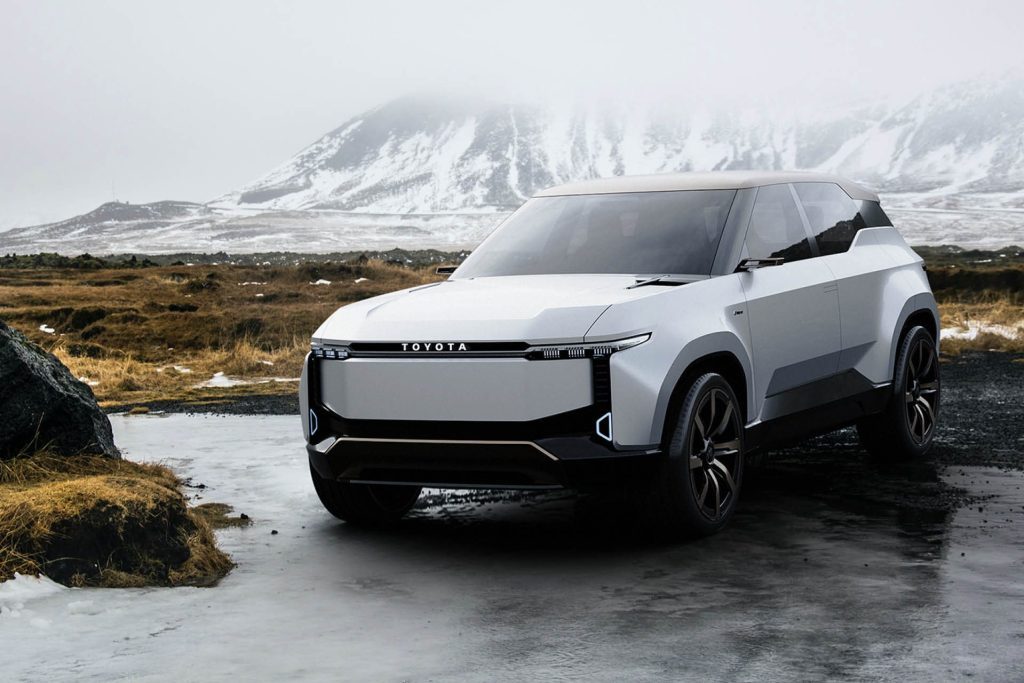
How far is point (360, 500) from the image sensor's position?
7.87 metres

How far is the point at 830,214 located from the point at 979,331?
49.0 ft

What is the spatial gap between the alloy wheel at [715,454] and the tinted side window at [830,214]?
1862 millimetres

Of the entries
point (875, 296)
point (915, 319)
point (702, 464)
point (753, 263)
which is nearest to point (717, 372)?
point (702, 464)

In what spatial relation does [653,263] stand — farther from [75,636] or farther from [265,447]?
[265,447]

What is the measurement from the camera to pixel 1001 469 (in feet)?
31.8

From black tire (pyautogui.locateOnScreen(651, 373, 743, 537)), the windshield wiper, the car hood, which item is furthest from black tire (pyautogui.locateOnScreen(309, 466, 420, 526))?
the windshield wiper

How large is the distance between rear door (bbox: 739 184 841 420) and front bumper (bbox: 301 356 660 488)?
133 cm

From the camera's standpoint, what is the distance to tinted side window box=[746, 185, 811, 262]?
8250 mm

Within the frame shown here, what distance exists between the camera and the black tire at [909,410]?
9664 millimetres

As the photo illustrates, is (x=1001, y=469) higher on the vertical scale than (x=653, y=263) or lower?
lower

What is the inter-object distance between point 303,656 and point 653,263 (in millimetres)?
3454

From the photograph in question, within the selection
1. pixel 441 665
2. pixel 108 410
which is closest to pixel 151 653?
pixel 441 665

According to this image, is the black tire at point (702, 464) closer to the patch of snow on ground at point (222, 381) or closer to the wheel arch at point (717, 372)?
the wheel arch at point (717, 372)

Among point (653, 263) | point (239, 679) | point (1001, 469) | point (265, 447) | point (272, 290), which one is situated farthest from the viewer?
point (272, 290)
